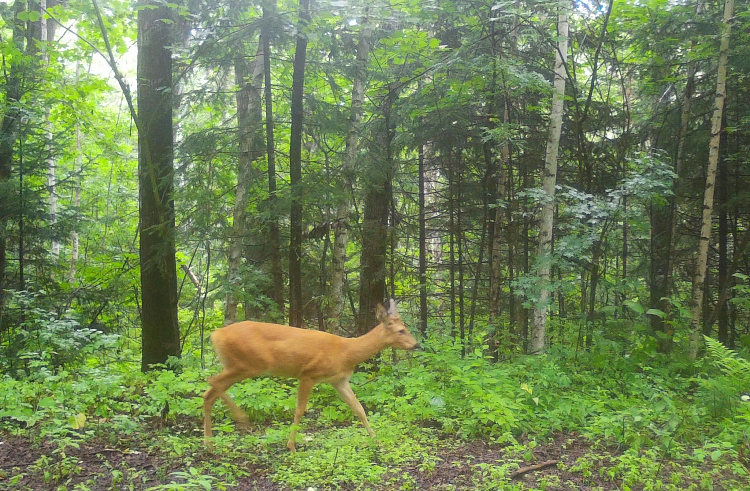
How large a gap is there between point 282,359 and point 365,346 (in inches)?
33.9

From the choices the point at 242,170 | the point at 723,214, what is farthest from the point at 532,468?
the point at 723,214

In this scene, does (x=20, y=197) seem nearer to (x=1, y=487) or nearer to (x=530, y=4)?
(x=1, y=487)

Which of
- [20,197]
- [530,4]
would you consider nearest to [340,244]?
[530,4]

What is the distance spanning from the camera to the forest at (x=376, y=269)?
4.79 m

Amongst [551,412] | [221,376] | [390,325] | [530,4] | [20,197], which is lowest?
[551,412]

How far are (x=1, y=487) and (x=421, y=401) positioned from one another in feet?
12.7

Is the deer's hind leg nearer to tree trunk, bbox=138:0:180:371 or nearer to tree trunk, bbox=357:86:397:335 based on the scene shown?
tree trunk, bbox=138:0:180:371

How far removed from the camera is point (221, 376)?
517cm

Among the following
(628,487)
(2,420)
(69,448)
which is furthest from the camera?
(2,420)

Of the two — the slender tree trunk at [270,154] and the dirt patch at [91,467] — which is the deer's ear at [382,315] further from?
the slender tree trunk at [270,154]

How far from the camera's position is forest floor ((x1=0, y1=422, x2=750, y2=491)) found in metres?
4.04

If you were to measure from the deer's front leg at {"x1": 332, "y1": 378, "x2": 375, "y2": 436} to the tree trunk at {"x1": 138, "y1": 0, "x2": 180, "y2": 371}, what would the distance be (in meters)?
3.48

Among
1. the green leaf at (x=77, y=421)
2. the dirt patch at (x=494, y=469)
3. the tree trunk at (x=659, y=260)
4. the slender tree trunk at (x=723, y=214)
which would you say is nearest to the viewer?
the dirt patch at (x=494, y=469)

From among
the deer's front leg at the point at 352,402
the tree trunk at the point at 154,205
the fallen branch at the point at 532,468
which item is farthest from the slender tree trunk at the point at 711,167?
the tree trunk at the point at 154,205
